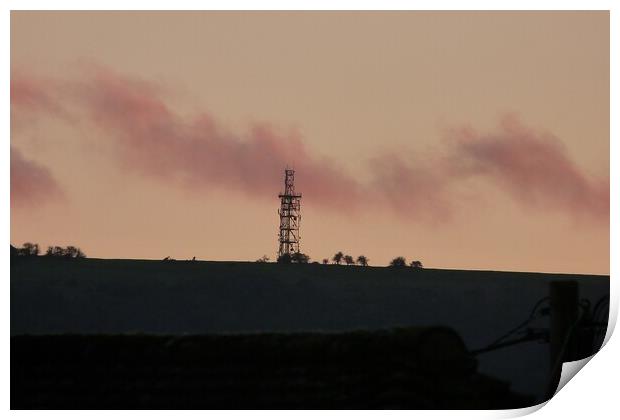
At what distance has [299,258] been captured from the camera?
6.07 m

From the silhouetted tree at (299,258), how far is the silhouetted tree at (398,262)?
0.59 meters

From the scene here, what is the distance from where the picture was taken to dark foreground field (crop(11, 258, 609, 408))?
237 inches

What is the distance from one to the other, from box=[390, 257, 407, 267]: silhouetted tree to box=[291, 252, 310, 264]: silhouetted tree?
1.94 ft

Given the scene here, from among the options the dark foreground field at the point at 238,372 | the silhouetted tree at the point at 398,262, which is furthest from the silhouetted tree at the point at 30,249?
the silhouetted tree at the point at 398,262

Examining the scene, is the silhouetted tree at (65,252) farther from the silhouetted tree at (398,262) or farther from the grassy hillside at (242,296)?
the silhouetted tree at (398,262)

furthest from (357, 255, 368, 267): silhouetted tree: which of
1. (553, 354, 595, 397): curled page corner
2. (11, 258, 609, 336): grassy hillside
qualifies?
(553, 354, 595, 397): curled page corner

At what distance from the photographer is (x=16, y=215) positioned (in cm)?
600

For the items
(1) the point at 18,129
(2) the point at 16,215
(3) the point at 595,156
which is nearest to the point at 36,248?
(2) the point at 16,215

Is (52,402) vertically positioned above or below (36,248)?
below

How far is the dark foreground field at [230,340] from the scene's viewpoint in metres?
6.03

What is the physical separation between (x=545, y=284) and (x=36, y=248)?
355 centimetres

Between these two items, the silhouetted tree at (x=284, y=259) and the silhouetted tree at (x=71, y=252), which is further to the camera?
the silhouetted tree at (x=284, y=259)

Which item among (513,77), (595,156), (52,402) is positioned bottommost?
(52,402)
